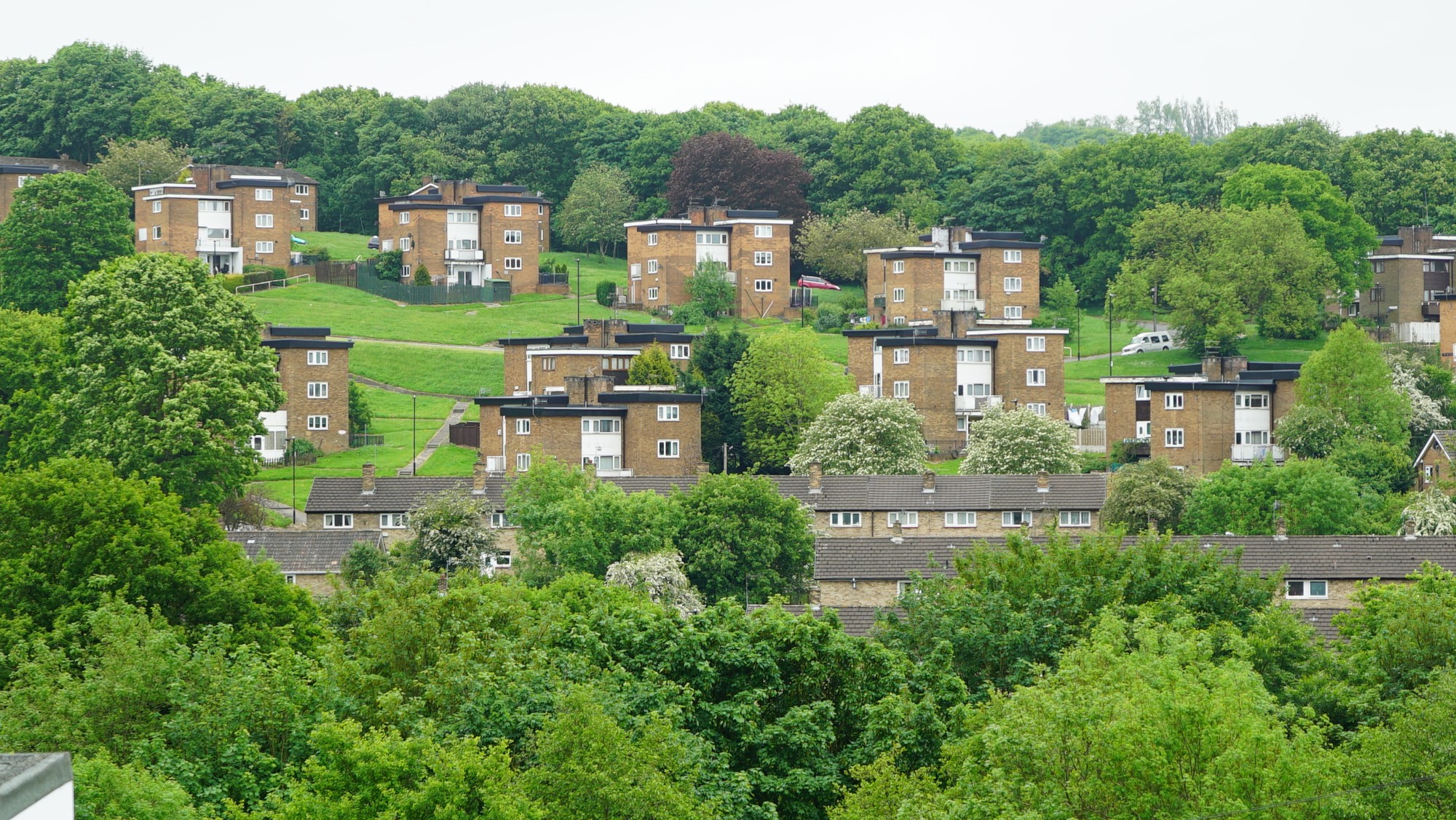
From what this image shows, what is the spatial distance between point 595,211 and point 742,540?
75297mm

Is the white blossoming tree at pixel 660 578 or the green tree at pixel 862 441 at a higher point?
the green tree at pixel 862 441

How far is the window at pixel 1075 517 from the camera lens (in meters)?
76.7

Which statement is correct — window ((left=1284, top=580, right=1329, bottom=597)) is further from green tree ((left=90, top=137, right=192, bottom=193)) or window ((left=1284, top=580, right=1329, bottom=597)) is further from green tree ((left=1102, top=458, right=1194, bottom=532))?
green tree ((left=90, top=137, right=192, bottom=193))

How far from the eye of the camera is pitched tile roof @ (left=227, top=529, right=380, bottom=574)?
68062 millimetres

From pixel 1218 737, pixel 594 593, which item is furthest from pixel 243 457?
pixel 1218 737

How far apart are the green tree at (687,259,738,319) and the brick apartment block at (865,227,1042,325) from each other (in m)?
8.51

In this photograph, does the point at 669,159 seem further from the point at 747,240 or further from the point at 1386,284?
the point at 1386,284

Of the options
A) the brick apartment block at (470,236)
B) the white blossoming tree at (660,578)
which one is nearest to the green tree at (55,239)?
the brick apartment block at (470,236)

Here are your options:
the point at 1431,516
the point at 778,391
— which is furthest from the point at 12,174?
the point at 1431,516

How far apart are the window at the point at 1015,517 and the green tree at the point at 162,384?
27264 mm

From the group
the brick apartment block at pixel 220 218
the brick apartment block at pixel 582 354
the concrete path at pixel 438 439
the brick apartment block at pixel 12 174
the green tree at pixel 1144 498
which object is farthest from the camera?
the brick apartment block at pixel 12 174

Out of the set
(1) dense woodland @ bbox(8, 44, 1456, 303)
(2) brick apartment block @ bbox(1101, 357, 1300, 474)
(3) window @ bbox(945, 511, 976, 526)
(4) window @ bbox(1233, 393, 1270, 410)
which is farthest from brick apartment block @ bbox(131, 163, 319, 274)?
(4) window @ bbox(1233, 393, 1270, 410)

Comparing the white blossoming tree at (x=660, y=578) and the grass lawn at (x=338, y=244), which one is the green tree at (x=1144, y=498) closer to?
the white blossoming tree at (x=660, y=578)

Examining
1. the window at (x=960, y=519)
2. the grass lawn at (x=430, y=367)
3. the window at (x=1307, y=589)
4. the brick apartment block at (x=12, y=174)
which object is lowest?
the window at (x=1307, y=589)
